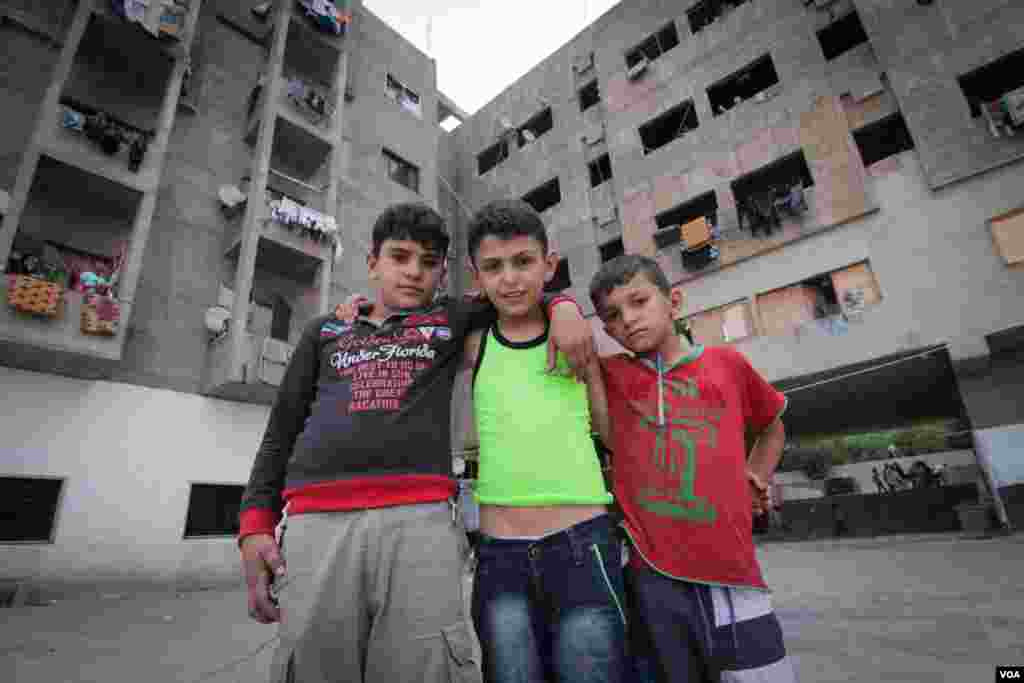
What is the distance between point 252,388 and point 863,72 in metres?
18.0

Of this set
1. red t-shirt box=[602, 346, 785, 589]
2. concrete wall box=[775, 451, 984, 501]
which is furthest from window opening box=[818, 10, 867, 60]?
red t-shirt box=[602, 346, 785, 589]

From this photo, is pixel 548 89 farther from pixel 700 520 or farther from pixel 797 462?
pixel 700 520

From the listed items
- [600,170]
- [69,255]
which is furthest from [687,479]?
[600,170]

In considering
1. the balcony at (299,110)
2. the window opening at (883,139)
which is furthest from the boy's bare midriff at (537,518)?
the window opening at (883,139)

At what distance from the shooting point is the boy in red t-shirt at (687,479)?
1.69 m

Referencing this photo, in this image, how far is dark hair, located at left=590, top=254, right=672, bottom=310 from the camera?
225 centimetres

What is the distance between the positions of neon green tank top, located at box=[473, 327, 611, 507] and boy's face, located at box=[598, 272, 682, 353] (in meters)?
0.39

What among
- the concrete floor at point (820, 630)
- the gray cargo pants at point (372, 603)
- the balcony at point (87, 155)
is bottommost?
the concrete floor at point (820, 630)

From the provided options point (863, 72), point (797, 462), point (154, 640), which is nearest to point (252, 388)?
point (154, 640)

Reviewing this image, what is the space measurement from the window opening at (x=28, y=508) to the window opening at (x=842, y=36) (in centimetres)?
2190

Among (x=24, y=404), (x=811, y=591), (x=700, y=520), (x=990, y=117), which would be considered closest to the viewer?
(x=700, y=520)

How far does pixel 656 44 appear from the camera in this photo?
62.2 ft

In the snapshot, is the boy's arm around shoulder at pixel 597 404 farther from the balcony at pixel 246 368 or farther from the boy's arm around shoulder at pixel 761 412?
the balcony at pixel 246 368

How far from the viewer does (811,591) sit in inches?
219
